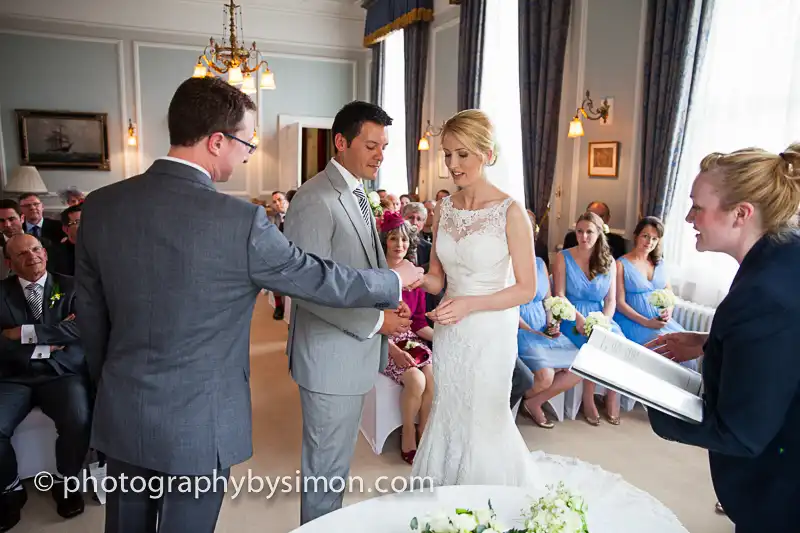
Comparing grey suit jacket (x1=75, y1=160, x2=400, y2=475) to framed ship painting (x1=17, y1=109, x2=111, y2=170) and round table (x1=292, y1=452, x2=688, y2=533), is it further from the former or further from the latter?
framed ship painting (x1=17, y1=109, x2=111, y2=170)

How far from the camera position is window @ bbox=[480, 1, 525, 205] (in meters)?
7.30

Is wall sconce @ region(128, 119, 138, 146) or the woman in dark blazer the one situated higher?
wall sconce @ region(128, 119, 138, 146)

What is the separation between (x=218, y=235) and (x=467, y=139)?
47.9 inches

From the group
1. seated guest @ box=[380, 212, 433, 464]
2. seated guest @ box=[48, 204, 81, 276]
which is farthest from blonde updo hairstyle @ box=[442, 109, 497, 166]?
seated guest @ box=[48, 204, 81, 276]

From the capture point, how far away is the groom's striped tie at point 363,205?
7.54 feet

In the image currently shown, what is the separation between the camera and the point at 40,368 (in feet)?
9.88

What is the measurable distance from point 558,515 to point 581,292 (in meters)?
3.29

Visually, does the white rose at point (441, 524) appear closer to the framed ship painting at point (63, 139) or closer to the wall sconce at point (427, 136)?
the wall sconce at point (427, 136)

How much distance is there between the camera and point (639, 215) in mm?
5348

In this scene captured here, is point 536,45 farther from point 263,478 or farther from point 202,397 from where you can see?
point 202,397

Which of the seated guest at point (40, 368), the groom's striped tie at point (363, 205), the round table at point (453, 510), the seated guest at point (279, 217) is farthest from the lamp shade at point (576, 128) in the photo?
the seated guest at point (40, 368)

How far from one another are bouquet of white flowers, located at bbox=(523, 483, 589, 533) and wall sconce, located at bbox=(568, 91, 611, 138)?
5.11 meters

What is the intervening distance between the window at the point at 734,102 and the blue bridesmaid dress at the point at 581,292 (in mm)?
915

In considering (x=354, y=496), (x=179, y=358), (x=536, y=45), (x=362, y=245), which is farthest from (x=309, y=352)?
(x=536, y=45)
